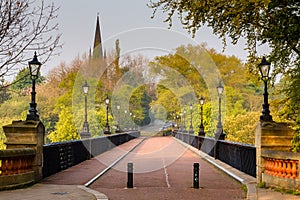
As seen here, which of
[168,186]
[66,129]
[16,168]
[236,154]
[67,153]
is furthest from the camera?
[66,129]

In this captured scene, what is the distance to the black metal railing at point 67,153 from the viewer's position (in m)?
14.9

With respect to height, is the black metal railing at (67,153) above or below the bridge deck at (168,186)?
above

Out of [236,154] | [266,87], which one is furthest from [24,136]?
[236,154]

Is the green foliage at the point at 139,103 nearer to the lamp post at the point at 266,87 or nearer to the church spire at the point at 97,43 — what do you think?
the church spire at the point at 97,43

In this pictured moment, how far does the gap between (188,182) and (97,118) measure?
39503 millimetres

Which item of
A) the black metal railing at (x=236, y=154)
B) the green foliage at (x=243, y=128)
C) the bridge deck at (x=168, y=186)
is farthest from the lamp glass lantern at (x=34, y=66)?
the green foliage at (x=243, y=128)

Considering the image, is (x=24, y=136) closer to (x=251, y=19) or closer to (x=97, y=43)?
(x=251, y=19)

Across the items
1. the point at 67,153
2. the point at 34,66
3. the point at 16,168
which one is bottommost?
the point at 67,153

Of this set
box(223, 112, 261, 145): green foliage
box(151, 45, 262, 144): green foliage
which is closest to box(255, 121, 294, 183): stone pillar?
box(223, 112, 261, 145): green foliage

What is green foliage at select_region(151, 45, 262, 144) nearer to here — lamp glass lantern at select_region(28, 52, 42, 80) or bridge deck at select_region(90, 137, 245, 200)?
bridge deck at select_region(90, 137, 245, 200)

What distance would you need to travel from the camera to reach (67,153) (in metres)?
18.5

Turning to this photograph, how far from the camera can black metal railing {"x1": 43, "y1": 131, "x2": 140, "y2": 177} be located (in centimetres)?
1486

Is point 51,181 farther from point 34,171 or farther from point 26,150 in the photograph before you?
point 26,150

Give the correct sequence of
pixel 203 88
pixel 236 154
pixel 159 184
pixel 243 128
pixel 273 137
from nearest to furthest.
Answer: pixel 273 137, pixel 159 184, pixel 236 154, pixel 243 128, pixel 203 88
